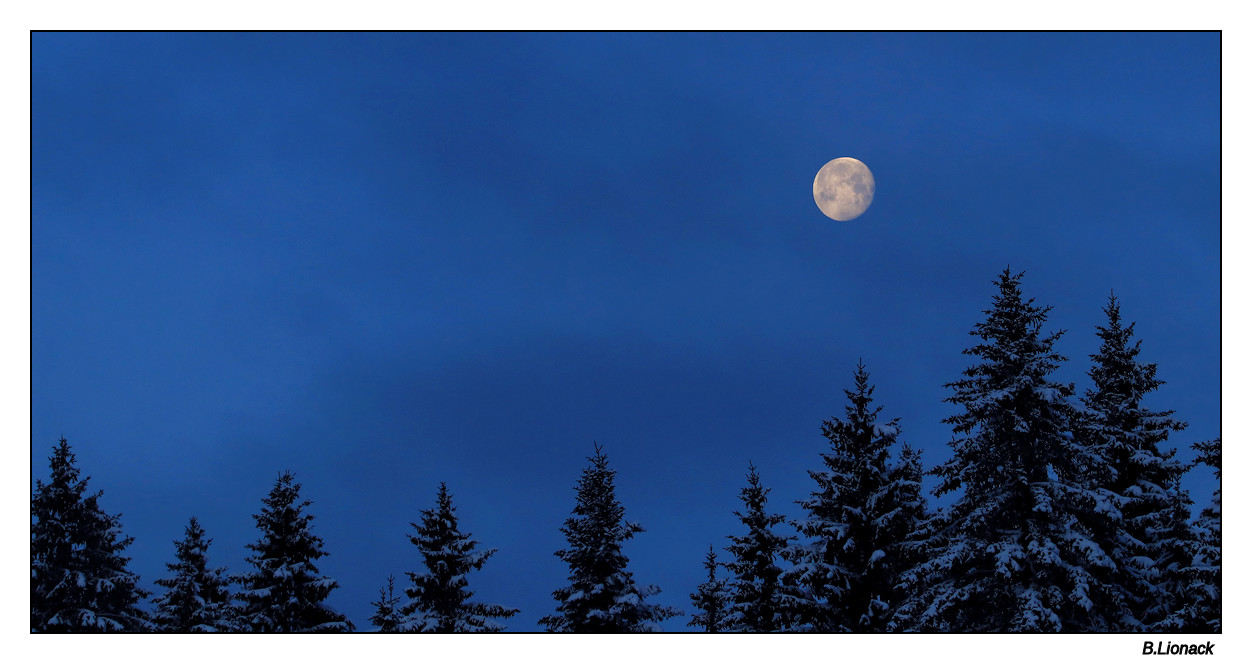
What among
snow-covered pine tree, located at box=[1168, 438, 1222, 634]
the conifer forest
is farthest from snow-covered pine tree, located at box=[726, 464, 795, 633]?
snow-covered pine tree, located at box=[1168, 438, 1222, 634]

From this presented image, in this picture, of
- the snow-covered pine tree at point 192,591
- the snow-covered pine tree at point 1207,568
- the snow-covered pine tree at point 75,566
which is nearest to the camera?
the snow-covered pine tree at point 1207,568

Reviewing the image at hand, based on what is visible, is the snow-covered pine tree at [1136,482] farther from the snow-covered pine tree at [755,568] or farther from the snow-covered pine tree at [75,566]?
the snow-covered pine tree at [75,566]

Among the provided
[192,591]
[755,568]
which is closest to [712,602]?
[755,568]

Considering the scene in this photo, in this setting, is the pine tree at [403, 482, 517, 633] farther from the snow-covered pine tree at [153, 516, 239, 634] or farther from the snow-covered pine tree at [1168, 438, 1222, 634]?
the snow-covered pine tree at [1168, 438, 1222, 634]

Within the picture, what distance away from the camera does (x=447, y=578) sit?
1256 inches

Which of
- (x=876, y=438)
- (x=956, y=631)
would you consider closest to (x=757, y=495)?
(x=876, y=438)

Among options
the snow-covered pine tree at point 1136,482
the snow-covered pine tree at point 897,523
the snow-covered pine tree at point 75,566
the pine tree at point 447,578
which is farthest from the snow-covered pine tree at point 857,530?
the snow-covered pine tree at point 75,566

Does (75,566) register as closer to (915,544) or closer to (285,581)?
(285,581)

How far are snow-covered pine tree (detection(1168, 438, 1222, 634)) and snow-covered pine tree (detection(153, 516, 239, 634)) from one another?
1270 inches

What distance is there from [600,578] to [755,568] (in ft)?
18.9

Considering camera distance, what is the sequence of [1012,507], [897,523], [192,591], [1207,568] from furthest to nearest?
[192,591]
[897,523]
[1012,507]
[1207,568]

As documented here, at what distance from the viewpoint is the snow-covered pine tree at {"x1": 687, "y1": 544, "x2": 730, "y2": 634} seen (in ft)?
114

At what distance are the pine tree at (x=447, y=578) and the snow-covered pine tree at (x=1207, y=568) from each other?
1988cm

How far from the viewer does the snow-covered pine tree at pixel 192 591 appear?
3788cm
